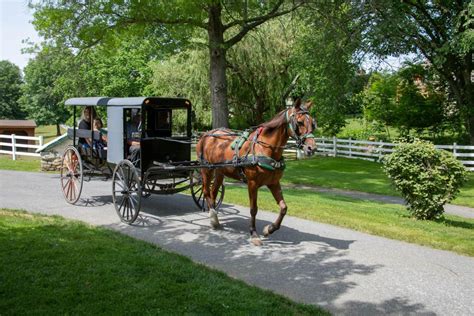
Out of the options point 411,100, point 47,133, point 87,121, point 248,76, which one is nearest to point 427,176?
point 87,121

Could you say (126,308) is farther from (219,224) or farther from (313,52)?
(313,52)

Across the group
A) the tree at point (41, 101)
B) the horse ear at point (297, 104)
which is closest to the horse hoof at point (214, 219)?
the horse ear at point (297, 104)

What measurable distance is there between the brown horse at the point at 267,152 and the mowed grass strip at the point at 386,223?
7.25 feet

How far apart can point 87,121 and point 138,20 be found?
262 inches

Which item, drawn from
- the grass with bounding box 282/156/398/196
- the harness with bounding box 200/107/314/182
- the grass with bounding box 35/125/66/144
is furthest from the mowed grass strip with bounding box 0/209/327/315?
the grass with bounding box 35/125/66/144

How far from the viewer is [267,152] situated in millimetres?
8039

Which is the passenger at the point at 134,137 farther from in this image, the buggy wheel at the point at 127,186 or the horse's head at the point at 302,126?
the horse's head at the point at 302,126

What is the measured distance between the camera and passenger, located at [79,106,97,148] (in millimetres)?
11508

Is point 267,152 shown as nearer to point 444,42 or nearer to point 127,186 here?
point 127,186

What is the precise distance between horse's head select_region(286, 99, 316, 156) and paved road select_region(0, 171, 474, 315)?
5.60ft

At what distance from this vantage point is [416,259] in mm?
7297

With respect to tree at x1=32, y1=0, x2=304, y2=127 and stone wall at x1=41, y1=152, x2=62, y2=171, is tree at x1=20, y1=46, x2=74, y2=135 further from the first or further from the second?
tree at x1=32, y1=0, x2=304, y2=127

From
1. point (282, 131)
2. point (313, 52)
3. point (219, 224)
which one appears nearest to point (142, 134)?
point (219, 224)

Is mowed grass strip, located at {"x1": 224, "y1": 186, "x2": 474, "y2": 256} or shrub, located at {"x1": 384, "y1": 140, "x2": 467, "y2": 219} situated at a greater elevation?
shrub, located at {"x1": 384, "y1": 140, "x2": 467, "y2": 219}
